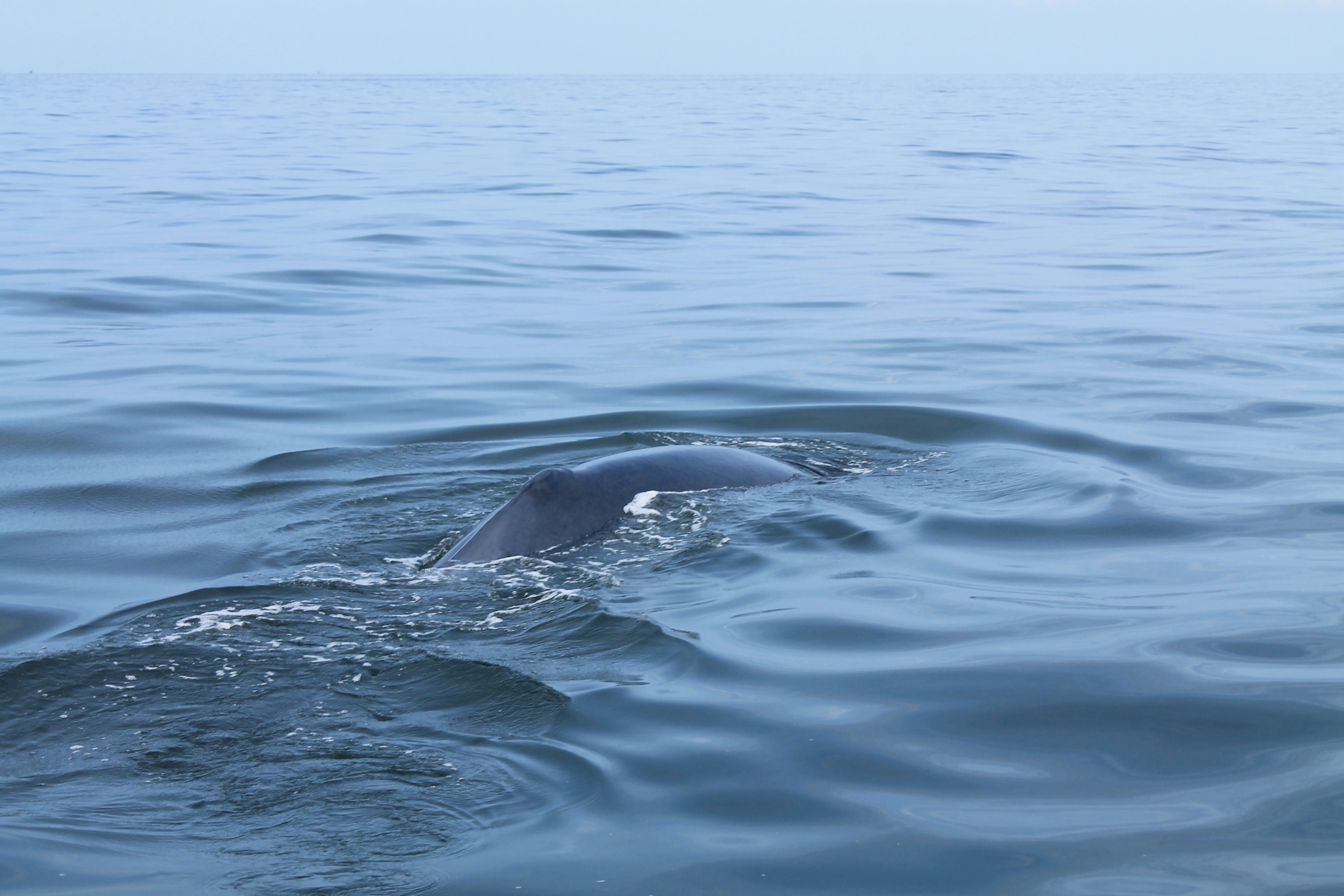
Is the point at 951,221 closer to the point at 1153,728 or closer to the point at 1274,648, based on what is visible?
the point at 1274,648

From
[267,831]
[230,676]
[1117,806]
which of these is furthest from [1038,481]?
[267,831]

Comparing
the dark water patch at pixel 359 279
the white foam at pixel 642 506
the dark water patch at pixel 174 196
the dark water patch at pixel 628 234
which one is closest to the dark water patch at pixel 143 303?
the dark water patch at pixel 359 279

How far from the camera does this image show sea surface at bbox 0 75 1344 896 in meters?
3.44

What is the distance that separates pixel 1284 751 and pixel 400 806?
2.48 m

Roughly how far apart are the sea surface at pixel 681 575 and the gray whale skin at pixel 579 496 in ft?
0.32

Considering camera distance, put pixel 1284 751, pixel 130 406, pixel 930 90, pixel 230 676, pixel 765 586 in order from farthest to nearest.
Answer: pixel 930 90 < pixel 130 406 < pixel 765 586 < pixel 230 676 < pixel 1284 751

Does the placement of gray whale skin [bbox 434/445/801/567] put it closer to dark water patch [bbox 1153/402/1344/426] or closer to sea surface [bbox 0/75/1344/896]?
sea surface [bbox 0/75/1344/896]

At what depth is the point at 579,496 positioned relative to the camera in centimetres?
571

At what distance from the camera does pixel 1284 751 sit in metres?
3.96

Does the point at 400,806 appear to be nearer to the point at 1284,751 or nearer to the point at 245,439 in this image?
the point at 1284,751

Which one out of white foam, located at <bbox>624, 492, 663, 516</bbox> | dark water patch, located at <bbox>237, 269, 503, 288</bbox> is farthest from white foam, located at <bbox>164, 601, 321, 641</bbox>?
dark water patch, located at <bbox>237, 269, 503, 288</bbox>

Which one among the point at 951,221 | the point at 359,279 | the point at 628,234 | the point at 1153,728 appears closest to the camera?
the point at 1153,728

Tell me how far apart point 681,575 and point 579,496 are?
55 cm

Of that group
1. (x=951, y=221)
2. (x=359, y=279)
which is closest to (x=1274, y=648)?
(x=359, y=279)
